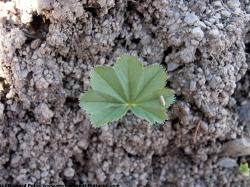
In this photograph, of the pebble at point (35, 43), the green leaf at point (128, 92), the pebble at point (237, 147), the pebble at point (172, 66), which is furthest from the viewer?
the pebble at point (237, 147)

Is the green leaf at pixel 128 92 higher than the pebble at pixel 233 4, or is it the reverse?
the pebble at pixel 233 4

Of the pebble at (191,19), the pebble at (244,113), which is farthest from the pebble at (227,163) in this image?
the pebble at (191,19)

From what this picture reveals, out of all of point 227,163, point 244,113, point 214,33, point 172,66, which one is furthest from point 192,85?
point 227,163

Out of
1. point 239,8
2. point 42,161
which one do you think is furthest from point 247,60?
point 42,161

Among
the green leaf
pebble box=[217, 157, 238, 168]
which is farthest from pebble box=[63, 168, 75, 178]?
pebble box=[217, 157, 238, 168]

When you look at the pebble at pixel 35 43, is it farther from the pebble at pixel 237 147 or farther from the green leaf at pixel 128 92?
the pebble at pixel 237 147

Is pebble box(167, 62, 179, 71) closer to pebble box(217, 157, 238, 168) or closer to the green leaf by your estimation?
the green leaf

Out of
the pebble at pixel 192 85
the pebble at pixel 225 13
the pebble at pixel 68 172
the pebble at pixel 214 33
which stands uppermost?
the pebble at pixel 225 13
